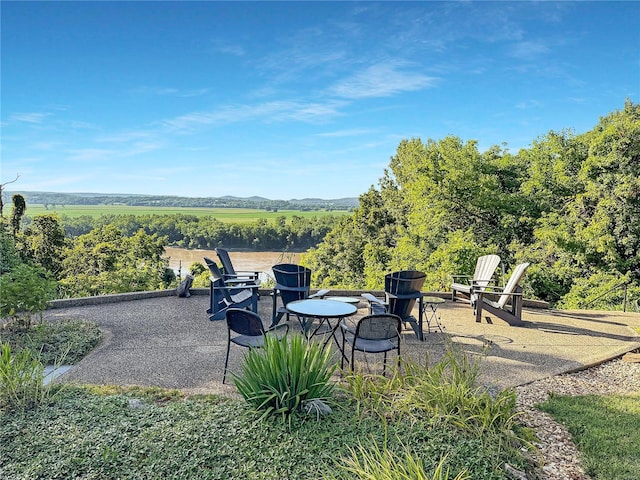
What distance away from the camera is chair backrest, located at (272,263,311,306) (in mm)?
5742

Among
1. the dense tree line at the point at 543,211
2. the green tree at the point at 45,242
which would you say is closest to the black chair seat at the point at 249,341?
the dense tree line at the point at 543,211

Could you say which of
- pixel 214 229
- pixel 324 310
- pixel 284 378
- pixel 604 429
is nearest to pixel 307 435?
pixel 284 378

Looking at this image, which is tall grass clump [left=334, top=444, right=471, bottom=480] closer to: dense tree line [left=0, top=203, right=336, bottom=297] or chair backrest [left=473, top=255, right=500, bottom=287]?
chair backrest [left=473, top=255, right=500, bottom=287]

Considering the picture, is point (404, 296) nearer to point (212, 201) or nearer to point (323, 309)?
point (323, 309)

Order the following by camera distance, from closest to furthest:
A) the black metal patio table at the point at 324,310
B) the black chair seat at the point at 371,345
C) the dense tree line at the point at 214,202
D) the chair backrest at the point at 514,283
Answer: the black chair seat at the point at 371,345, the black metal patio table at the point at 324,310, the chair backrest at the point at 514,283, the dense tree line at the point at 214,202

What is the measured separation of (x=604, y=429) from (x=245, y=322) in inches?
118

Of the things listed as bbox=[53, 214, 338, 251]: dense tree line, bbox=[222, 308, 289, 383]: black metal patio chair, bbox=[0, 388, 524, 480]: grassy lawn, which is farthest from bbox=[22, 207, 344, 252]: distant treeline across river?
bbox=[0, 388, 524, 480]: grassy lawn

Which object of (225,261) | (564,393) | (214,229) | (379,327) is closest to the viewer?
(379,327)

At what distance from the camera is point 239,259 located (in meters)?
9.48

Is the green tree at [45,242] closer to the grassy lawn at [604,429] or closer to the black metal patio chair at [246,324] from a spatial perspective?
the black metal patio chair at [246,324]

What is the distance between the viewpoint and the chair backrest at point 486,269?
6.91m

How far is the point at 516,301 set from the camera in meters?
6.18

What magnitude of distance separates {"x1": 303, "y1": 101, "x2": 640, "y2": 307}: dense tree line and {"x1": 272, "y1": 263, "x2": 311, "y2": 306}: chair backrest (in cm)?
501

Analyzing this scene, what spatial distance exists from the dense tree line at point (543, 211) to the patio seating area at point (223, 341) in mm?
3347
